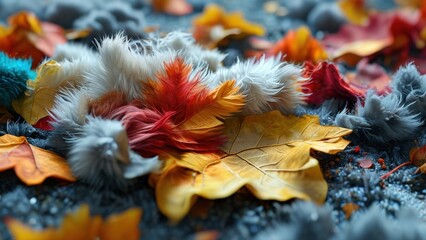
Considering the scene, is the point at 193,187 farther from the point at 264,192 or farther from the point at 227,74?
the point at 227,74

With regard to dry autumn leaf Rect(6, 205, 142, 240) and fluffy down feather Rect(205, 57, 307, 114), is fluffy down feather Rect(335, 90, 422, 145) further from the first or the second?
dry autumn leaf Rect(6, 205, 142, 240)

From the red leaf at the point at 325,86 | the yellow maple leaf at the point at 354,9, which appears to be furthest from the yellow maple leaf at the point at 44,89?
the yellow maple leaf at the point at 354,9

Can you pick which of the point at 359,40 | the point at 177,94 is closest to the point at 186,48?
the point at 177,94

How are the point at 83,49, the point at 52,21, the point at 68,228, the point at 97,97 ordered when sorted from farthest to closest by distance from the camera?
the point at 52,21 < the point at 83,49 < the point at 97,97 < the point at 68,228

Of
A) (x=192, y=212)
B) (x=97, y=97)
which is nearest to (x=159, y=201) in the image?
(x=192, y=212)

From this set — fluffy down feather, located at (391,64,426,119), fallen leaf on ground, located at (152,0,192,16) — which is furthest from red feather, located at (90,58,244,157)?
fallen leaf on ground, located at (152,0,192,16)
